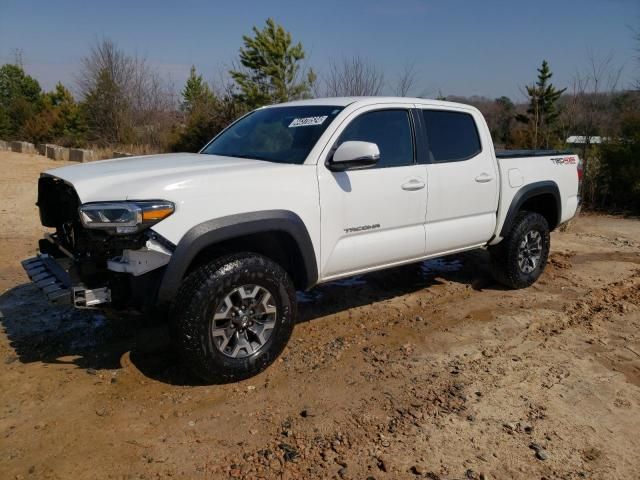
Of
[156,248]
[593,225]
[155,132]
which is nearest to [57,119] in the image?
[155,132]

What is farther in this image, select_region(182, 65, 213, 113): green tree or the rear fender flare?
select_region(182, 65, 213, 113): green tree

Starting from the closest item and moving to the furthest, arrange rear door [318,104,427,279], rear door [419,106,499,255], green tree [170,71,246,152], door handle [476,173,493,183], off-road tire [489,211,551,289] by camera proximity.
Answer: rear door [318,104,427,279] → rear door [419,106,499,255] → door handle [476,173,493,183] → off-road tire [489,211,551,289] → green tree [170,71,246,152]

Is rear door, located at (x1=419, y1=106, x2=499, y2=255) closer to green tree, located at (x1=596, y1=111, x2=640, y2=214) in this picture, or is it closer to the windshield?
the windshield

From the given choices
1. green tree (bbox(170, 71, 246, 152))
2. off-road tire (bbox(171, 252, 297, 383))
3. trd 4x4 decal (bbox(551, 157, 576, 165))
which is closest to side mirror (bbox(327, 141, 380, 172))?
off-road tire (bbox(171, 252, 297, 383))

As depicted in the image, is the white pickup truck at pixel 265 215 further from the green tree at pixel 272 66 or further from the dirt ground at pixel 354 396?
the green tree at pixel 272 66

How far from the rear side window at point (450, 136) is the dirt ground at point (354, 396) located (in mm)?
1477

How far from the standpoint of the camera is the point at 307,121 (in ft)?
13.4

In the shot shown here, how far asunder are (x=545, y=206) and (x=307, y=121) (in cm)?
323

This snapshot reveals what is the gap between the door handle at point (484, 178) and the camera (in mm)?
4802

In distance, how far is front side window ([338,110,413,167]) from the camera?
4.05m

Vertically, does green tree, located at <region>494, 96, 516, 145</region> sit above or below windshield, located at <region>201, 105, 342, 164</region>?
above

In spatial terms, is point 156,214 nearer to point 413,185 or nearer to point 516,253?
point 413,185

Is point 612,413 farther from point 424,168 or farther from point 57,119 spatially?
point 57,119

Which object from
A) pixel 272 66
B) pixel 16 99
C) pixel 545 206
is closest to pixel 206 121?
pixel 272 66
